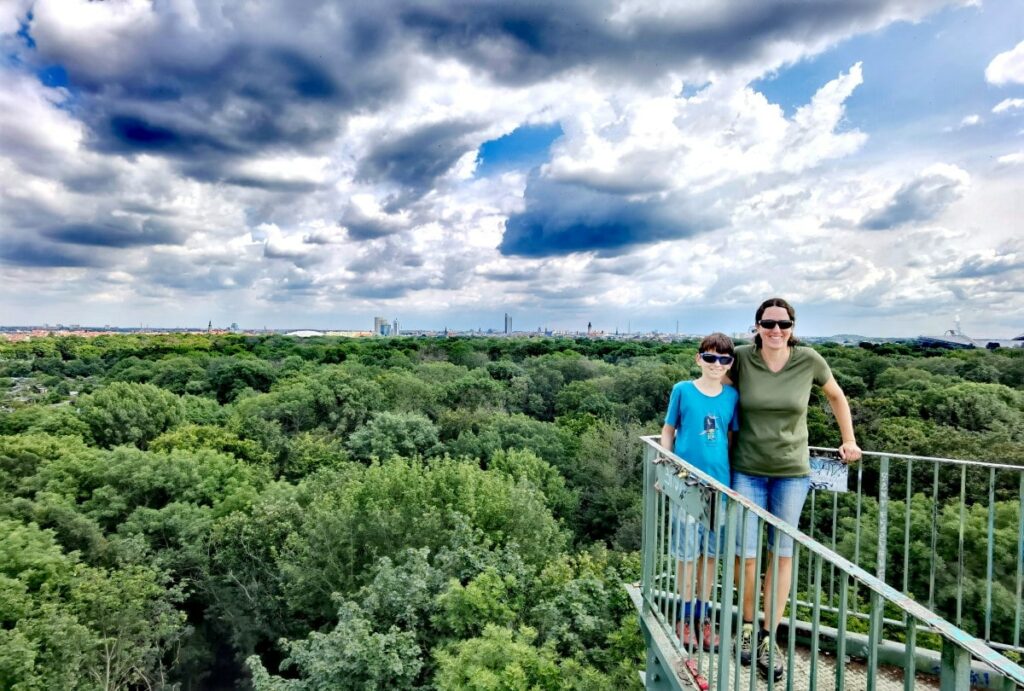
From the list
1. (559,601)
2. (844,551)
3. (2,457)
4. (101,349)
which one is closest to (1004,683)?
(559,601)

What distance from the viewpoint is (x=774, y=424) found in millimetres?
3396

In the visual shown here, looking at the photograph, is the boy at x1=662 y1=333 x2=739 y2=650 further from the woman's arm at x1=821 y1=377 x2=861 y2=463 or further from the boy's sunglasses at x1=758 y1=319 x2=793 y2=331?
the woman's arm at x1=821 y1=377 x2=861 y2=463

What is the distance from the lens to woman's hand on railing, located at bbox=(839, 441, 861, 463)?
3592mm

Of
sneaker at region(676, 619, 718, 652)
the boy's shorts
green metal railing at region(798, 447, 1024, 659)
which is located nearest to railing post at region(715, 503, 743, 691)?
the boy's shorts

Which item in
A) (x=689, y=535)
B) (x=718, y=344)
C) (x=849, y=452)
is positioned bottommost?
(x=689, y=535)

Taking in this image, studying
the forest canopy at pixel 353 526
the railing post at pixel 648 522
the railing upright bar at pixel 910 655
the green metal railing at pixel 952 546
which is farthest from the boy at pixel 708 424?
the green metal railing at pixel 952 546

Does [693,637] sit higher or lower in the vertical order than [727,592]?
lower

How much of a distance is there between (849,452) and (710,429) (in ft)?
2.94

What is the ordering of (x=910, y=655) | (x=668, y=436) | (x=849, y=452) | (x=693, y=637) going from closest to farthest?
1. (x=910, y=655)
2. (x=693, y=637)
3. (x=849, y=452)
4. (x=668, y=436)

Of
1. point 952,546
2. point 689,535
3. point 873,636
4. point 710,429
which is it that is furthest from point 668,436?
point 952,546

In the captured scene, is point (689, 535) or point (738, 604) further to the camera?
point (689, 535)

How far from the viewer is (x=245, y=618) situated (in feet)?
59.6

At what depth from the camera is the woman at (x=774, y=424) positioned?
133 inches

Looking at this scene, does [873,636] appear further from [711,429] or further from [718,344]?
[718,344]
